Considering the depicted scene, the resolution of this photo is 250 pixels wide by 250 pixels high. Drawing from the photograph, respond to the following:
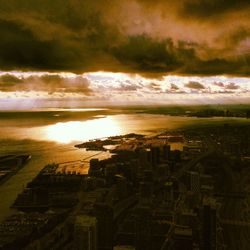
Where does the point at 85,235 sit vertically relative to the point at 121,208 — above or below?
above

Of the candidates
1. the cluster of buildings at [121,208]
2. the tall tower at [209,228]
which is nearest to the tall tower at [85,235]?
the cluster of buildings at [121,208]

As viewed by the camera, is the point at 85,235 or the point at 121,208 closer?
the point at 85,235

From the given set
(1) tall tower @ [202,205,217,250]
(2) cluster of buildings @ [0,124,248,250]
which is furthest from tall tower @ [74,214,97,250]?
(1) tall tower @ [202,205,217,250]

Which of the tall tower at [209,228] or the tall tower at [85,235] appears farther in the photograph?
the tall tower at [209,228]

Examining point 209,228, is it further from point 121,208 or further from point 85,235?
point 85,235

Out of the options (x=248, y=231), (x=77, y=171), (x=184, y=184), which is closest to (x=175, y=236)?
(x=248, y=231)

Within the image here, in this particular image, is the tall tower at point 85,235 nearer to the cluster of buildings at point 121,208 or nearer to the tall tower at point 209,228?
the cluster of buildings at point 121,208

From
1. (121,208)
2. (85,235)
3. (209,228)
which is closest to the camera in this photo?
(85,235)

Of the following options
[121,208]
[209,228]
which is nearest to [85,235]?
[121,208]

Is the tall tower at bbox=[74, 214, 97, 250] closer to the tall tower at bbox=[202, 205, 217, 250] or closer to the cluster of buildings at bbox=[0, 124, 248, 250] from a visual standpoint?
the cluster of buildings at bbox=[0, 124, 248, 250]
